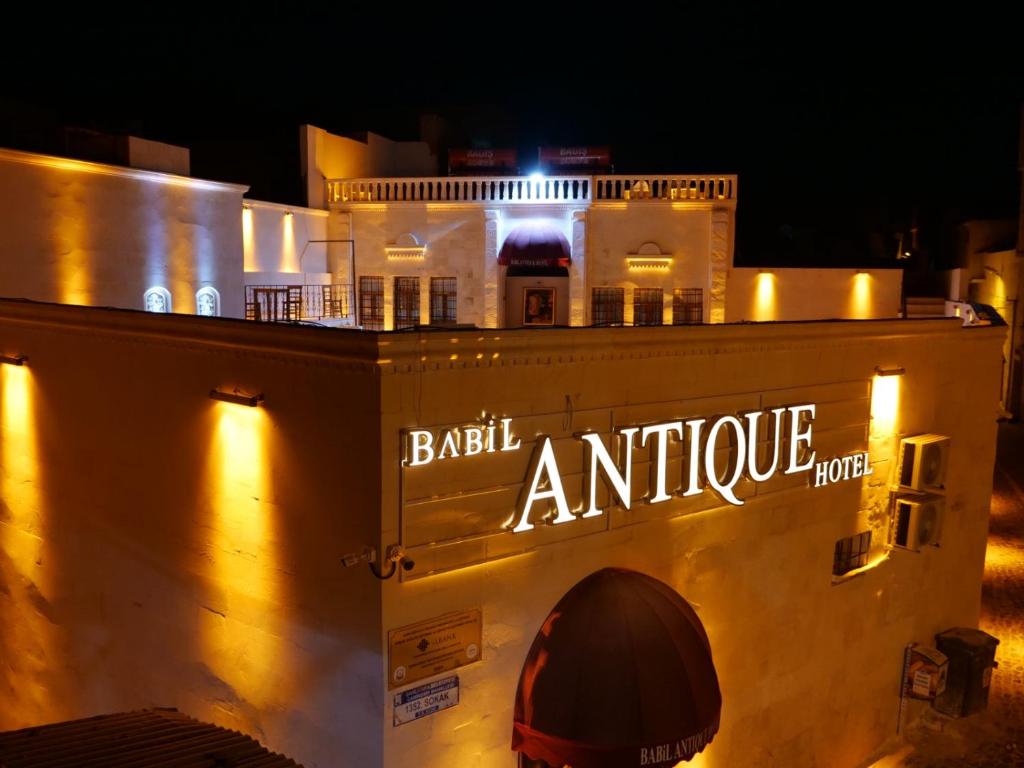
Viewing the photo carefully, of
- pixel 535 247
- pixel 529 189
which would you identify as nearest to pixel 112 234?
pixel 535 247

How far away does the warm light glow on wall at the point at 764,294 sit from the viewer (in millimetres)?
29109

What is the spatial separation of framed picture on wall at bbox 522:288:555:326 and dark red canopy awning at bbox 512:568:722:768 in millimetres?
22041

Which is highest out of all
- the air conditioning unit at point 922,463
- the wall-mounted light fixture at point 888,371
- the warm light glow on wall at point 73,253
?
the warm light glow on wall at point 73,253

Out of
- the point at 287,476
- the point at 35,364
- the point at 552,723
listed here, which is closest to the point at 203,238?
the point at 35,364

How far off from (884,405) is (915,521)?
1.73m

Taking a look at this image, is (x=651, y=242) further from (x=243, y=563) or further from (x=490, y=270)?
(x=243, y=563)

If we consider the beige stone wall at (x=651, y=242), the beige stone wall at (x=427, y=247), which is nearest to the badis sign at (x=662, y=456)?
the beige stone wall at (x=651, y=242)

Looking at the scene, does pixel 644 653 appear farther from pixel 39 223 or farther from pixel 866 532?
pixel 39 223

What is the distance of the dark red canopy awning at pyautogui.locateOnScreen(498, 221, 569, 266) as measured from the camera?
28.8 meters

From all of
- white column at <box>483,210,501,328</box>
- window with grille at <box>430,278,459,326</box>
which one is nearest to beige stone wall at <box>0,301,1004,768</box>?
white column at <box>483,210,501,328</box>

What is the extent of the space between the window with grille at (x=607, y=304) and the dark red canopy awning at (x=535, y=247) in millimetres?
1640

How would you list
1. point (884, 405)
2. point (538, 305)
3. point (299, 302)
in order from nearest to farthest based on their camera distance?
point (884, 405)
point (299, 302)
point (538, 305)

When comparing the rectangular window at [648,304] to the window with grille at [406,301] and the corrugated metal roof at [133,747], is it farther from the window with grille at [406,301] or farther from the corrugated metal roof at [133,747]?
the corrugated metal roof at [133,747]

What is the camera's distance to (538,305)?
30359 millimetres
